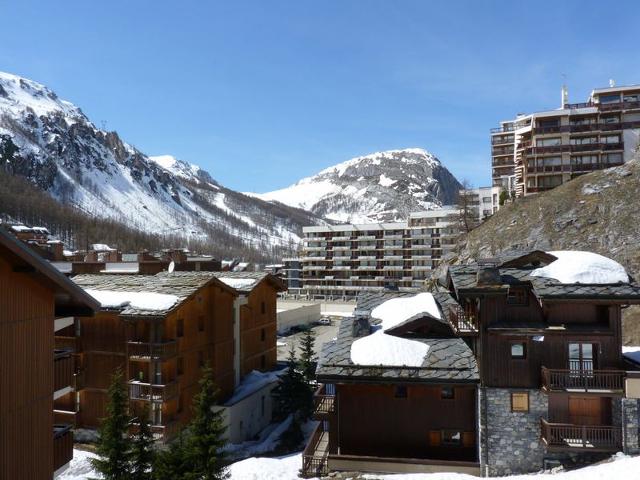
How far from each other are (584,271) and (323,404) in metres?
13.2

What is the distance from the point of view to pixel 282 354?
178 ft

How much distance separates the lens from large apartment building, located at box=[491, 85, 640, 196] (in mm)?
70312

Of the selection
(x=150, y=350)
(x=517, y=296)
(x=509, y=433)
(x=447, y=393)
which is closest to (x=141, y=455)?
(x=150, y=350)

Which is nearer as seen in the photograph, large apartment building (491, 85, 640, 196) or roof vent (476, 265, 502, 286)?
roof vent (476, 265, 502, 286)

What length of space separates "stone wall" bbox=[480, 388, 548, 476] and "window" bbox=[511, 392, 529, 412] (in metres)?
0.14

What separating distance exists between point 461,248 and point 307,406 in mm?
34869

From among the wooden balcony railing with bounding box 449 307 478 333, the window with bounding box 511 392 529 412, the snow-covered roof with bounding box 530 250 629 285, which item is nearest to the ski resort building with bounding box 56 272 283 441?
the wooden balcony railing with bounding box 449 307 478 333

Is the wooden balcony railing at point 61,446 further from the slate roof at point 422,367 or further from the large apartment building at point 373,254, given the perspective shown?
the large apartment building at point 373,254

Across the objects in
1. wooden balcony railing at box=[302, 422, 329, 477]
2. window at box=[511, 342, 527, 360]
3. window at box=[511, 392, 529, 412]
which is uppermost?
window at box=[511, 342, 527, 360]

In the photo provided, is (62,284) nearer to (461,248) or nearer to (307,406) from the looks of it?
(307,406)

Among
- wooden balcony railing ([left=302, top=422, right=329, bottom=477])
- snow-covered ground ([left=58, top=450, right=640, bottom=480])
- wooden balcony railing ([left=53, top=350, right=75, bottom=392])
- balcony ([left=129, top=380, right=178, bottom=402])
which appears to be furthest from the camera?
balcony ([left=129, top=380, right=178, bottom=402])

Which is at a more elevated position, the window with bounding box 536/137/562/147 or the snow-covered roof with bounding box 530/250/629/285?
the window with bounding box 536/137/562/147

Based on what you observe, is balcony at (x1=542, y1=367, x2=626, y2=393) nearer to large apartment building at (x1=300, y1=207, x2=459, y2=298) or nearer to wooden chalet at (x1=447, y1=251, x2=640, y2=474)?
wooden chalet at (x1=447, y1=251, x2=640, y2=474)

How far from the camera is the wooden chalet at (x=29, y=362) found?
10148 millimetres
